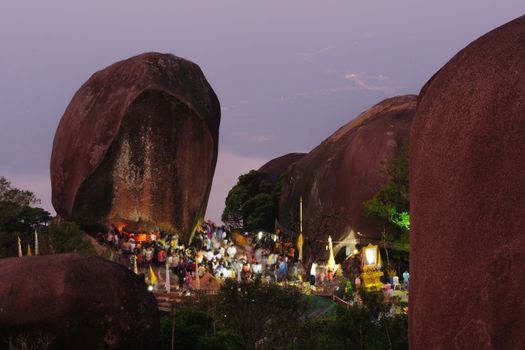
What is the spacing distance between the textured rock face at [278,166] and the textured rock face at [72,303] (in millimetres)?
38929

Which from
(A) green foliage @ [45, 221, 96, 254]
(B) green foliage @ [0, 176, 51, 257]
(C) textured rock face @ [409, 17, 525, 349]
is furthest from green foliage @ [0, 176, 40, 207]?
(C) textured rock face @ [409, 17, 525, 349]

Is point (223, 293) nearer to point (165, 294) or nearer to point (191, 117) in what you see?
point (165, 294)

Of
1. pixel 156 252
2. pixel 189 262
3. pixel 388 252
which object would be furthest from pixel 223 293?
pixel 388 252

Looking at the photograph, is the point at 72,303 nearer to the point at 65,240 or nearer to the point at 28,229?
the point at 65,240

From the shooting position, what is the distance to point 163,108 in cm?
3388

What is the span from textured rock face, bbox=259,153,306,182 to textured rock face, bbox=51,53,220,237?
1755 centimetres

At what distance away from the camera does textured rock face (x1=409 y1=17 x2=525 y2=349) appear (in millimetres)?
5957

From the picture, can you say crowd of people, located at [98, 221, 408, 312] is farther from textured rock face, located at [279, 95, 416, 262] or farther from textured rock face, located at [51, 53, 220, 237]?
textured rock face, located at [279, 95, 416, 262]

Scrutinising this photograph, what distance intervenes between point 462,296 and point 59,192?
1181 inches

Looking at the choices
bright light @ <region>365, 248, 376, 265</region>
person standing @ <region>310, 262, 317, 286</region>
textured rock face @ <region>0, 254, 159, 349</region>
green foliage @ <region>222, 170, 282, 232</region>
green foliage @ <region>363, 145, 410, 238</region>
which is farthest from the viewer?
green foliage @ <region>222, 170, 282, 232</region>

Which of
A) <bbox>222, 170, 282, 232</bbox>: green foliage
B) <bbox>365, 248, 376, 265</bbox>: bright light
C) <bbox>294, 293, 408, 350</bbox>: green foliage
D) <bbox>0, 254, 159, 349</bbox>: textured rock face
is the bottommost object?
<bbox>294, 293, 408, 350</bbox>: green foliage

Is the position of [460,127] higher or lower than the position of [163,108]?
lower

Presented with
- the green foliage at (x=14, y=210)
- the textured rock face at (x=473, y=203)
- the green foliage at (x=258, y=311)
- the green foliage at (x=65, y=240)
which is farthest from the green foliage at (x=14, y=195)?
the textured rock face at (x=473, y=203)

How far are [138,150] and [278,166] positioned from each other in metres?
22.6
